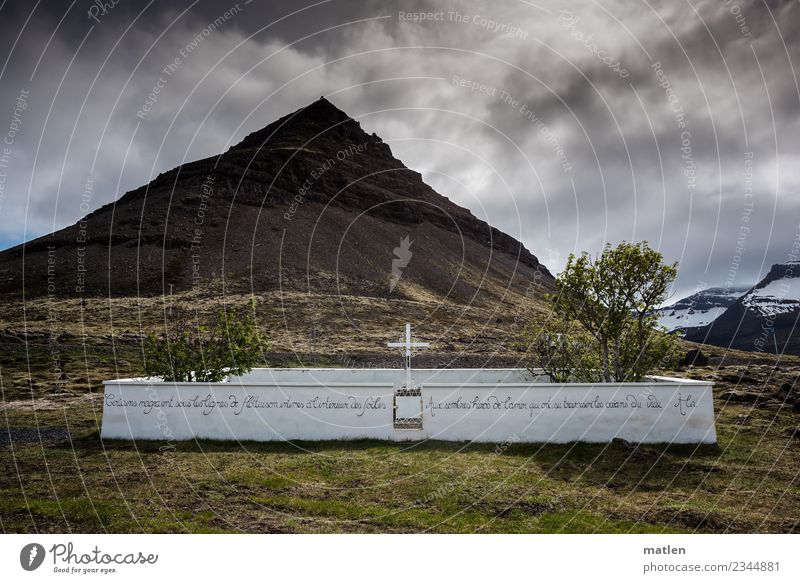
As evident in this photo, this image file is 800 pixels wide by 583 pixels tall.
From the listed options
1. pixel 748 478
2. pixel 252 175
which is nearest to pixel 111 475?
pixel 748 478

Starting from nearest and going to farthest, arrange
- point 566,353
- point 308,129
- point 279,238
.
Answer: point 566,353, point 279,238, point 308,129

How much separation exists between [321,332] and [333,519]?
131ft

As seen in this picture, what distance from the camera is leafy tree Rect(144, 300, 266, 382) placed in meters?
16.2

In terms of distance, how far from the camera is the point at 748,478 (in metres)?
11.5

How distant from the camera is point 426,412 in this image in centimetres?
1474

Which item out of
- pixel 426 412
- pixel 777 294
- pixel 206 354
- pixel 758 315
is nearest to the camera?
pixel 426 412

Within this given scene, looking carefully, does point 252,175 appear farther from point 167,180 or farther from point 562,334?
point 562,334
